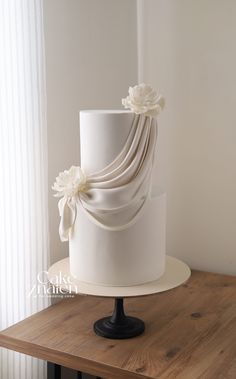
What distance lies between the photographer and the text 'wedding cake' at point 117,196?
41.7 inches

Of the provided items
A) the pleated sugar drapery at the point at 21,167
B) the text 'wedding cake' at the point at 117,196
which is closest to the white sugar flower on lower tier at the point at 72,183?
the text 'wedding cake' at the point at 117,196

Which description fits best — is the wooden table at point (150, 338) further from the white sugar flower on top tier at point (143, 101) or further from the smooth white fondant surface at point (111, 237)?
the white sugar flower on top tier at point (143, 101)

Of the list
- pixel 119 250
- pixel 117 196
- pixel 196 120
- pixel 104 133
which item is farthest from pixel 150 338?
pixel 196 120

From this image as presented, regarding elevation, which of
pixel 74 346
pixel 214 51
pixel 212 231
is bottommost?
pixel 74 346

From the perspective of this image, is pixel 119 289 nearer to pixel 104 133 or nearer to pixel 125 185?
pixel 125 185

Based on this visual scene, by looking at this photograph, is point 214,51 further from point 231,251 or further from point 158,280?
point 158,280

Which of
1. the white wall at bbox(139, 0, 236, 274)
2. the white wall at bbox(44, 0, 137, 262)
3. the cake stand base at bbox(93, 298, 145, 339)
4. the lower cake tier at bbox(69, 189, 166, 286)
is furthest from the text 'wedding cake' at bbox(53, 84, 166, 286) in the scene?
the white wall at bbox(139, 0, 236, 274)

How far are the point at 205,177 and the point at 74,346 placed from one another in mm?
675

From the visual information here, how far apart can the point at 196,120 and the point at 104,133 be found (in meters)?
0.54

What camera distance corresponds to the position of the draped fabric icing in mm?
1054

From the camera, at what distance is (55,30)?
1.34 m

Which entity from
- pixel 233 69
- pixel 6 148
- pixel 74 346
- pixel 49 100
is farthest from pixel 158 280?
pixel 233 69

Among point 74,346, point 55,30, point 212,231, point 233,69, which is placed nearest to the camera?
point 74,346

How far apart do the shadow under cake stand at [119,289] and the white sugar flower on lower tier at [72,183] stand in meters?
0.18
